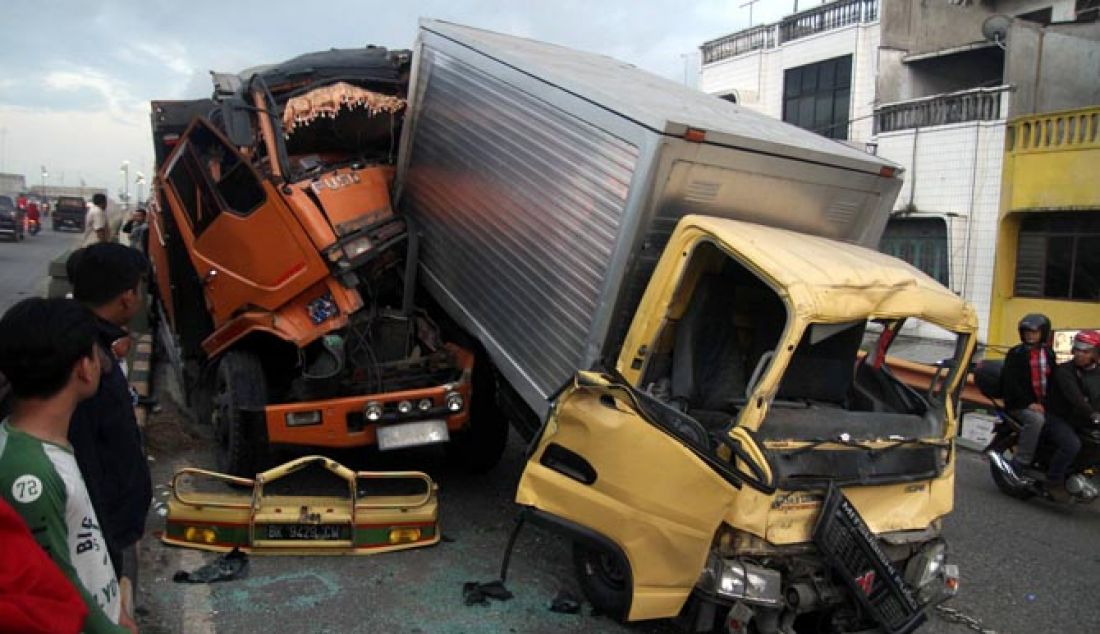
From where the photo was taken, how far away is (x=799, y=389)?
14.6 feet

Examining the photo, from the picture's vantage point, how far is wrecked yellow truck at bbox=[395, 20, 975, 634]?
3.61 meters

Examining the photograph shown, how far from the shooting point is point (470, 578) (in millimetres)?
4684

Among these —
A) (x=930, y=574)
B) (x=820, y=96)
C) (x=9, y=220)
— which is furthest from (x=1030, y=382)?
(x=9, y=220)

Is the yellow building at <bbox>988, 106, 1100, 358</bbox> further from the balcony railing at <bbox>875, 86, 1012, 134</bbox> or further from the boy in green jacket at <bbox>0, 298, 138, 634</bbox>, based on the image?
the boy in green jacket at <bbox>0, 298, 138, 634</bbox>

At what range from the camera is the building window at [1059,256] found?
532 inches

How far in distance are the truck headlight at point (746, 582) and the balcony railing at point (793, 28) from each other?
16.4 meters

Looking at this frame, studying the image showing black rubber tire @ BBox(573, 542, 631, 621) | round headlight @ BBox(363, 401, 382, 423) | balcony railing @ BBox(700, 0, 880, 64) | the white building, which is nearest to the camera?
black rubber tire @ BBox(573, 542, 631, 621)

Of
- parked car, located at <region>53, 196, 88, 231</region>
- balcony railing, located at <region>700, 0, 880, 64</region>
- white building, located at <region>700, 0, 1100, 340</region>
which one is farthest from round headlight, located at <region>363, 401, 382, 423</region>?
parked car, located at <region>53, 196, 88, 231</region>

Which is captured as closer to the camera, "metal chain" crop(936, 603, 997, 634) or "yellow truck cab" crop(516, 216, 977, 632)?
"yellow truck cab" crop(516, 216, 977, 632)

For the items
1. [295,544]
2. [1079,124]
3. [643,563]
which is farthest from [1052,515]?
[1079,124]

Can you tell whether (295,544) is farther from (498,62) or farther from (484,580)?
(498,62)

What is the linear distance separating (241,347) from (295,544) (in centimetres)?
185

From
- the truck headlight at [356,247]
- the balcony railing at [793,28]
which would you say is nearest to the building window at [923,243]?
the balcony railing at [793,28]

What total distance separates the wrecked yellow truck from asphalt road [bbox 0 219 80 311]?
631cm
